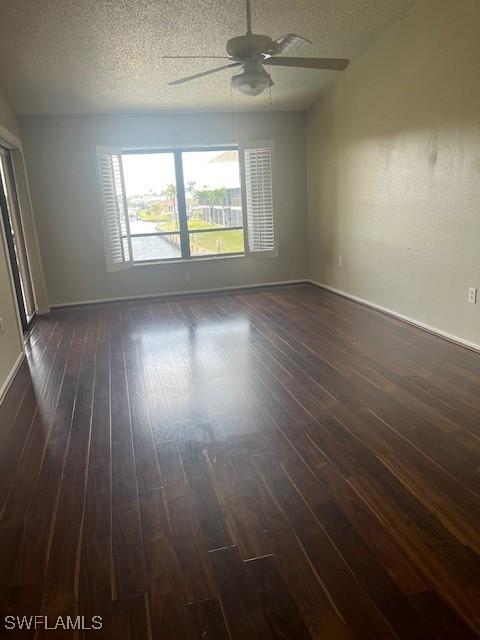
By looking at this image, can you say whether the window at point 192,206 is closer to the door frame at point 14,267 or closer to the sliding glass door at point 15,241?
the sliding glass door at point 15,241

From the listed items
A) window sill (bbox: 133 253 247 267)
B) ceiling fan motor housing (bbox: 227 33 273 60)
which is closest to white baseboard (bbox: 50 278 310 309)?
window sill (bbox: 133 253 247 267)

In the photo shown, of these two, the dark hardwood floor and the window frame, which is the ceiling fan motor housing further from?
the window frame

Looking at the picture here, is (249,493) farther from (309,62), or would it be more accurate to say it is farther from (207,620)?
(309,62)

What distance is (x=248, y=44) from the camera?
8.99 ft

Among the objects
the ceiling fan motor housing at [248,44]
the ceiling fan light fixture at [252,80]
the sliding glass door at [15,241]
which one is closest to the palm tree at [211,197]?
the sliding glass door at [15,241]

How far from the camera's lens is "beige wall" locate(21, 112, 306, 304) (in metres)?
5.95

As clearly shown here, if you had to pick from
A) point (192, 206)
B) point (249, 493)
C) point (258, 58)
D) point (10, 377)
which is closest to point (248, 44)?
point (258, 58)

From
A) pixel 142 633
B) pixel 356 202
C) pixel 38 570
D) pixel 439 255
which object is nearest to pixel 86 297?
pixel 356 202

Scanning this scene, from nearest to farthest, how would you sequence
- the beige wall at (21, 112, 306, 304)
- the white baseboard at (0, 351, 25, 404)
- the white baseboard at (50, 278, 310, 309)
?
the white baseboard at (0, 351, 25, 404) → the beige wall at (21, 112, 306, 304) → the white baseboard at (50, 278, 310, 309)

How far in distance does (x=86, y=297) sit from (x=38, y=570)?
16.7 ft

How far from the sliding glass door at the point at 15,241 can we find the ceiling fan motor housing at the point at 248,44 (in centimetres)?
322

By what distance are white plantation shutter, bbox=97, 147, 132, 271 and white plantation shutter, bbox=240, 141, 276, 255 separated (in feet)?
5.84

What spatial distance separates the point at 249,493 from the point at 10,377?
8.31ft

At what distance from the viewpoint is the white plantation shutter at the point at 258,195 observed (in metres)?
6.54
